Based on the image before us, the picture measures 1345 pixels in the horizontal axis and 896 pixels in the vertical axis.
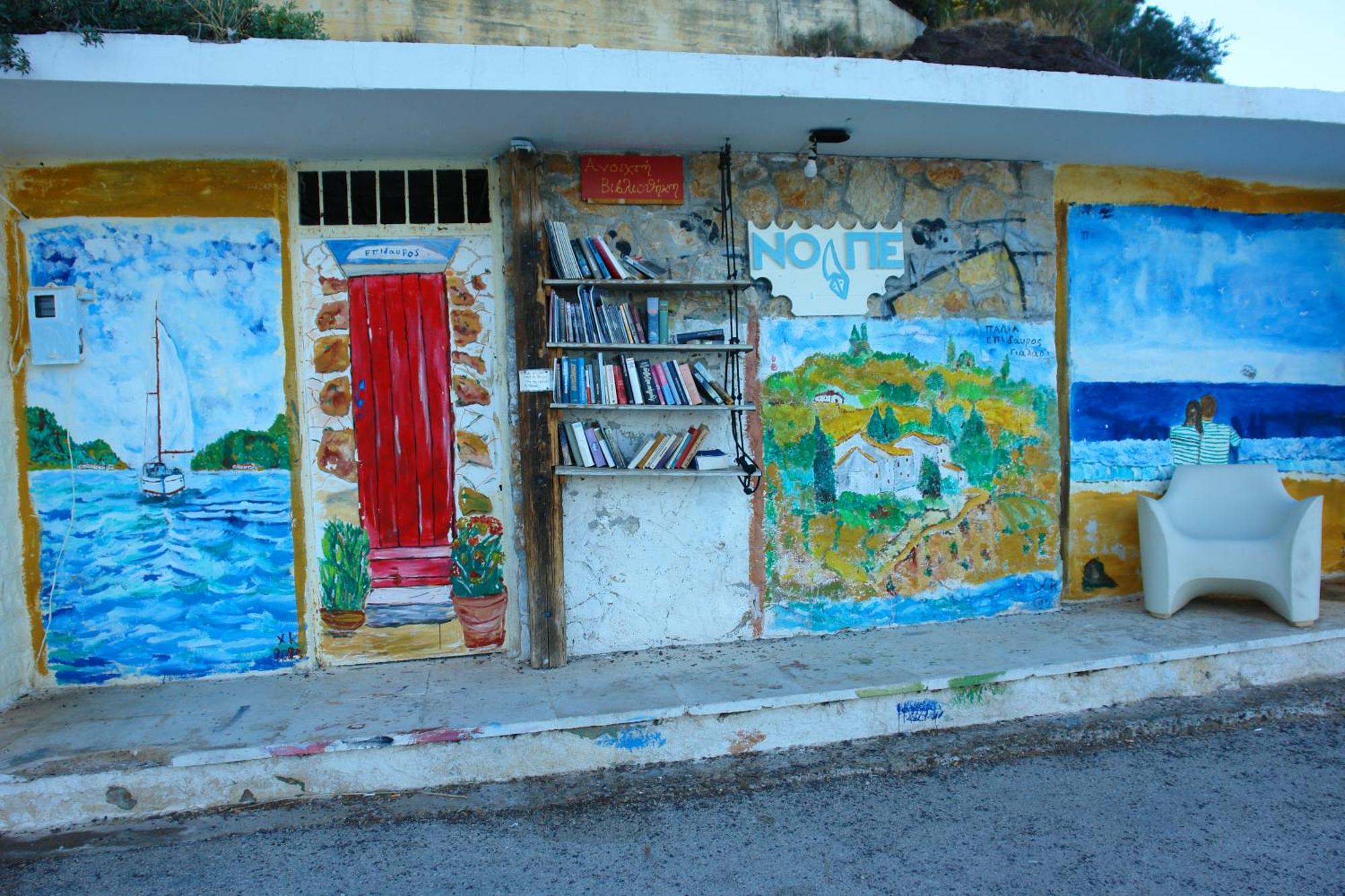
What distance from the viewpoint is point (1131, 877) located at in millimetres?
3361

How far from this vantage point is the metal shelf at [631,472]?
5.04 metres

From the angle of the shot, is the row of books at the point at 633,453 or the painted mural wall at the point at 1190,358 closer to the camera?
the row of books at the point at 633,453

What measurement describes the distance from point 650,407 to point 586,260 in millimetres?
947

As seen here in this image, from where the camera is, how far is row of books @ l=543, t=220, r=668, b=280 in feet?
16.8

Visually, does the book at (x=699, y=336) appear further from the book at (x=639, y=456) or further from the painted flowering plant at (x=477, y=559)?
the painted flowering plant at (x=477, y=559)

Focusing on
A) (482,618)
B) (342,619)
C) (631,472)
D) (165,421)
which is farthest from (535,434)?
(165,421)

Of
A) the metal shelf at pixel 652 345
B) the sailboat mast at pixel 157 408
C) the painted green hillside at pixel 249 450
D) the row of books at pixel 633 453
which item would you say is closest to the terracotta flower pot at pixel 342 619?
the painted green hillside at pixel 249 450

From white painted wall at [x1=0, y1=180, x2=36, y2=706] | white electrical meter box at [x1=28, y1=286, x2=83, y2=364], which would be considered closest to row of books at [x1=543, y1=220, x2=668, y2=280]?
white electrical meter box at [x1=28, y1=286, x2=83, y2=364]

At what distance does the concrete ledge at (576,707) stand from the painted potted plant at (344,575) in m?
0.32

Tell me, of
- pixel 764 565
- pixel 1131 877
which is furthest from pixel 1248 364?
pixel 1131 877

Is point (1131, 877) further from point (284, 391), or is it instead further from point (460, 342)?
point (284, 391)

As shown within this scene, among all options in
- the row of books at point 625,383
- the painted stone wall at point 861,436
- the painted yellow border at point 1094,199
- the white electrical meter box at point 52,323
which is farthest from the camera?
the painted yellow border at point 1094,199

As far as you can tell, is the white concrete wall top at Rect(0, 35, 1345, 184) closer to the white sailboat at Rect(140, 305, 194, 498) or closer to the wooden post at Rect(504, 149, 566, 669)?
the wooden post at Rect(504, 149, 566, 669)

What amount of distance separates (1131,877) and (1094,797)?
720mm
